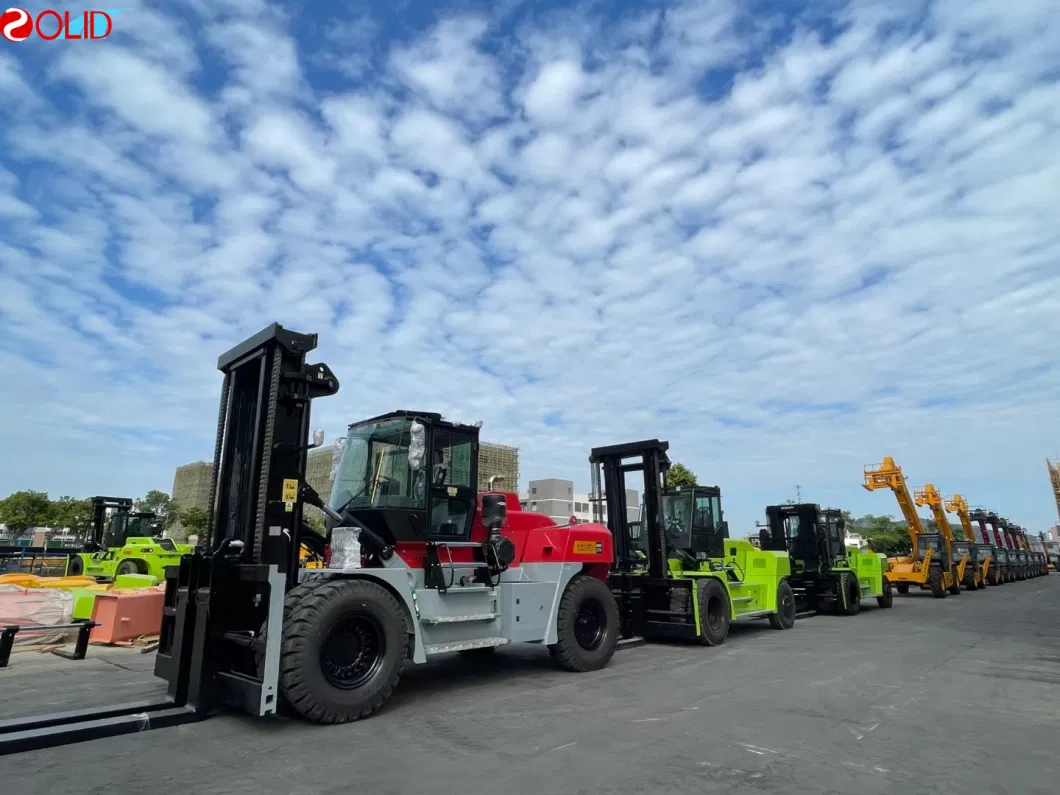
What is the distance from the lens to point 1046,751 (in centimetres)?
496

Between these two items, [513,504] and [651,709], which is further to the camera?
[513,504]

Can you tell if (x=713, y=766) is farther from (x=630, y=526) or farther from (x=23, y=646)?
(x=23, y=646)

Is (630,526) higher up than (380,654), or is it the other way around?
(630,526)

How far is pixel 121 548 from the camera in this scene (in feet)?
64.6

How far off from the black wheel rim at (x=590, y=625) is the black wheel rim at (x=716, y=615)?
9.34 feet

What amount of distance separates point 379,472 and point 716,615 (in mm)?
6805

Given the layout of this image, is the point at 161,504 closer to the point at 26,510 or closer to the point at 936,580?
→ the point at 26,510

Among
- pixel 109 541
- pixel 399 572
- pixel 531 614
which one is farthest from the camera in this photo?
pixel 109 541

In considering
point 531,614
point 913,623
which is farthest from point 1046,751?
point 913,623

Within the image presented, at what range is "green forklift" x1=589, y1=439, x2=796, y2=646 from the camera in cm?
1076

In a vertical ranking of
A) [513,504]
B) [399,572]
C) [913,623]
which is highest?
[513,504]

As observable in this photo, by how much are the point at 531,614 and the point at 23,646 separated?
26.2ft

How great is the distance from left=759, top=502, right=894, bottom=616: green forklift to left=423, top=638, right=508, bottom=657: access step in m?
12.1

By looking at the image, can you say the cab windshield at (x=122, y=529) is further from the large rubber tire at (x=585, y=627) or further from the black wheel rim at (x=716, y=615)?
the black wheel rim at (x=716, y=615)
